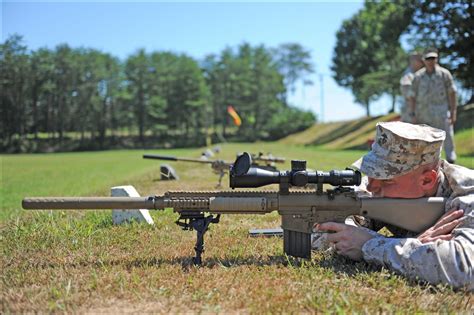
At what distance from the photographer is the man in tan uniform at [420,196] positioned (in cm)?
400

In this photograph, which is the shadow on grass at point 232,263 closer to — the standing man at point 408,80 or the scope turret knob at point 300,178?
the scope turret knob at point 300,178

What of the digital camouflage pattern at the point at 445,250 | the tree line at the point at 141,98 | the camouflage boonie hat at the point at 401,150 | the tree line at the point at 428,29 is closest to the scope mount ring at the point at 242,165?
the camouflage boonie hat at the point at 401,150

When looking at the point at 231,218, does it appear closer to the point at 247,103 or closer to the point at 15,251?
the point at 15,251

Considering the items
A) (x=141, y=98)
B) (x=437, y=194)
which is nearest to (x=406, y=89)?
(x=437, y=194)

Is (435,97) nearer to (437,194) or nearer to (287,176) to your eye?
(437,194)

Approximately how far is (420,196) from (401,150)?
552 mm

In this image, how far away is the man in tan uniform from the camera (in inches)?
158

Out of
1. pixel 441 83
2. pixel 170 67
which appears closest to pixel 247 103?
pixel 170 67

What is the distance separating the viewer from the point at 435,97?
13117mm

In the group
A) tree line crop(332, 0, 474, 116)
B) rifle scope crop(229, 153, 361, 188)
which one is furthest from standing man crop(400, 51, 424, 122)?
tree line crop(332, 0, 474, 116)

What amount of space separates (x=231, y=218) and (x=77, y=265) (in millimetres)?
3643

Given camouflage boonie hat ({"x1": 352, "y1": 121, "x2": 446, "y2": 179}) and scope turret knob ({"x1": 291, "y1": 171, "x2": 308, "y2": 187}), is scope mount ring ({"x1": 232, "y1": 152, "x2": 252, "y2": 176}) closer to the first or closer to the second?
scope turret knob ({"x1": 291, "y1": 171, "x2": 308, "y2": 187})

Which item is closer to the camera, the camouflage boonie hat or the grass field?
the grass field

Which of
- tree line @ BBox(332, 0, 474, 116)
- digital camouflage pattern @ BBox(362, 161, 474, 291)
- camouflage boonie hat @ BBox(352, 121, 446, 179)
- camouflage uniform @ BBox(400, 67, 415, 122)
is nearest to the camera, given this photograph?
digital camouflage pattern @ BBox(362, 161, 474, 291)
